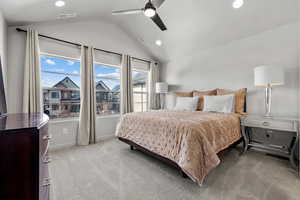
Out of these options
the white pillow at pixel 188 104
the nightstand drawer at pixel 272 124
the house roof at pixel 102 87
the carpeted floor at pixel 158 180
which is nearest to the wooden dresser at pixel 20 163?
the carpeted floor at pixel 158 180

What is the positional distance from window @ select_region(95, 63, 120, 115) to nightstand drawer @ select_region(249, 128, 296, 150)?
3.58 m

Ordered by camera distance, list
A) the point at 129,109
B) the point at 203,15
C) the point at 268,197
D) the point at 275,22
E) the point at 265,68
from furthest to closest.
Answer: the point at 129,109, the point at 203,15, the point at 275,22, the point at 265,68, the point at 268,197

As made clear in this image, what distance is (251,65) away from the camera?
3012 mm

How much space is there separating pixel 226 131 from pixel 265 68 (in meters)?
1.32

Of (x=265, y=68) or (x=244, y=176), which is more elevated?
(x=265, y=68)

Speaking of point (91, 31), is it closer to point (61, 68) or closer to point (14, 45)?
point (61, 68)

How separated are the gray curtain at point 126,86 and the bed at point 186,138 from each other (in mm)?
1306

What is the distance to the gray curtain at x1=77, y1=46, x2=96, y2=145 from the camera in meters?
3.26

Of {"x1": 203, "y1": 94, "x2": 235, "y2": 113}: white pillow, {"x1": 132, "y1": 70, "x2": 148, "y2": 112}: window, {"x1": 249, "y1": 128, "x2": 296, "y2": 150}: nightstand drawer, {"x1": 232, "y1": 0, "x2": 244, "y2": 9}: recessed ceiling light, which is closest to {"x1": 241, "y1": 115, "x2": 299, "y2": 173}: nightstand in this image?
{"x1": 249, "y1": 128, "x2": 296, "y2": 150}: nightstand drawer

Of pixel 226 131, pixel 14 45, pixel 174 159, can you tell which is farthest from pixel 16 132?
pixel 14 45

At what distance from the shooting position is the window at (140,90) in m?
4.71

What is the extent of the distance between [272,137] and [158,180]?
8.54 ft

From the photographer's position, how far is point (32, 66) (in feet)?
8.73

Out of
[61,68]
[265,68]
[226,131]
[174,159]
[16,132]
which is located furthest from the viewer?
[61,68]
